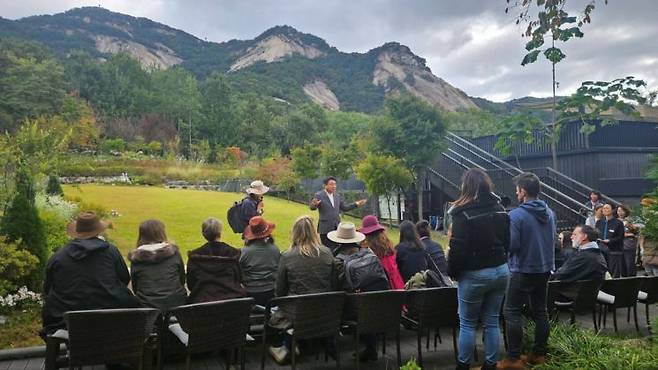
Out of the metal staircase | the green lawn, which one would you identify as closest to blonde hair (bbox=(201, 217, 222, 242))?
the green lawn

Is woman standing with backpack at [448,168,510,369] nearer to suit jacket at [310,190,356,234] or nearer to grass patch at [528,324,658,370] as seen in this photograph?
grass patch at [528,324,658,370]

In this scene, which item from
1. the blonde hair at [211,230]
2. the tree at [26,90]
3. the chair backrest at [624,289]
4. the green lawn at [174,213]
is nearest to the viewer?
the blonde hair at [211,230]

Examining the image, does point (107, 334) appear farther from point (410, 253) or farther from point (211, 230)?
point (410, 253)

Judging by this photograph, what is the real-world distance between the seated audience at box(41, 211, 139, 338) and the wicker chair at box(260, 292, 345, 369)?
1175mm

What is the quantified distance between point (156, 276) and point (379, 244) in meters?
1.90

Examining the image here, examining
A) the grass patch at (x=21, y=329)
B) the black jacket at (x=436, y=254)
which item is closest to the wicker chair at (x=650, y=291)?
the black jacket at (x=436, y=254)

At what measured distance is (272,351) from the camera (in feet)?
13.8

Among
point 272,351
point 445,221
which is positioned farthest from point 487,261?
point 445,221

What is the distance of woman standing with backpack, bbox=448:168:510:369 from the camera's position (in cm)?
339

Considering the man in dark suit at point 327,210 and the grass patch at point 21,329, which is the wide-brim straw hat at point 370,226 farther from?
the grass patch at point 21,329

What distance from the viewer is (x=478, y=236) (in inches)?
133

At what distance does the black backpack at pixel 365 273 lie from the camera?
4.07 meters

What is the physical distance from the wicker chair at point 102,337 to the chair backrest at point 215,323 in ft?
0.75

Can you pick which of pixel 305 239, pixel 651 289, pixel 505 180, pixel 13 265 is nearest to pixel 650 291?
pixel 651 289
